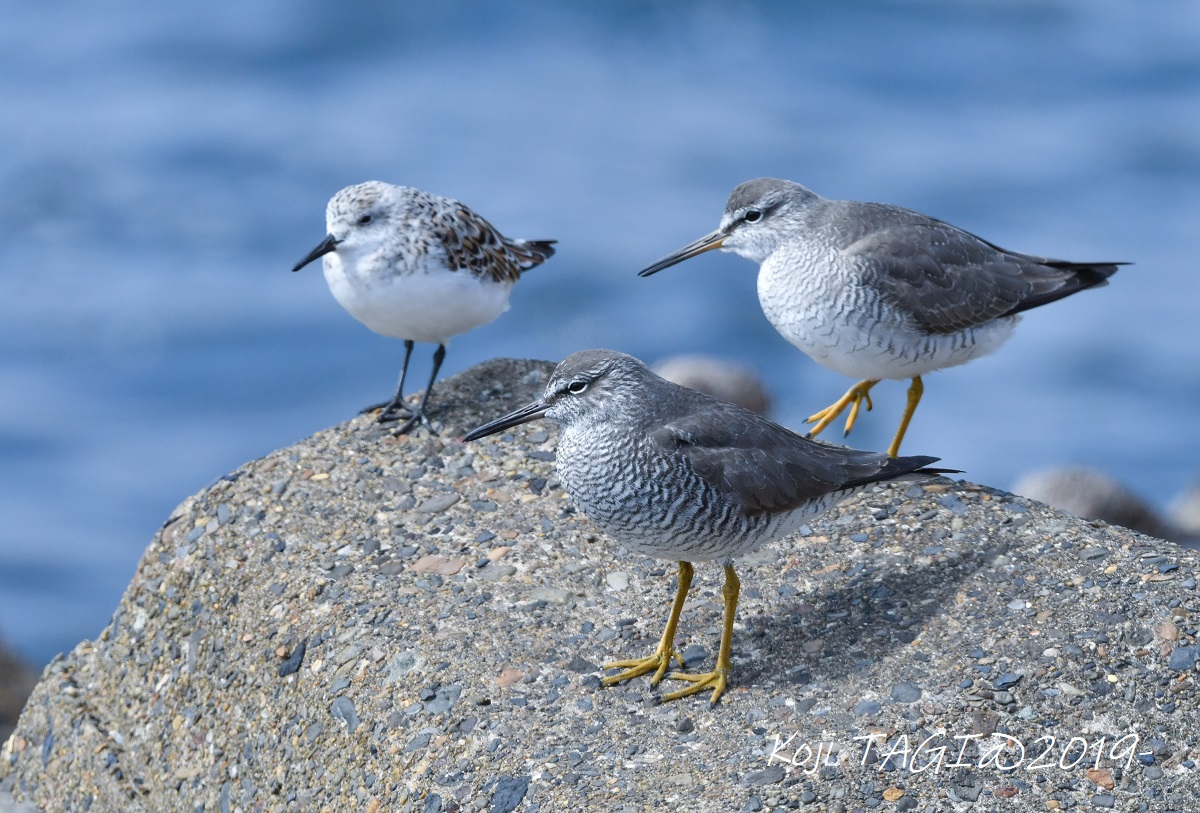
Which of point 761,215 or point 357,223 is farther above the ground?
point 357,223

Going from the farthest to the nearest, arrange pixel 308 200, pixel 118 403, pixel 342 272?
pixel 308 200, pixel 118 403, pixel 342 272

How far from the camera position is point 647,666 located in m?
5.33

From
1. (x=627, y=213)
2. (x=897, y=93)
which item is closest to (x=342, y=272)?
(x=627, y=213)

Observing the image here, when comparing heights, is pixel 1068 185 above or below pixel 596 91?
below

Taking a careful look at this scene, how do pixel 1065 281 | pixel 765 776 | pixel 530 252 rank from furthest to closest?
pixel 530 252, pixel 1065 281, pixel 765 776

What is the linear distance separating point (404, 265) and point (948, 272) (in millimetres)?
2830

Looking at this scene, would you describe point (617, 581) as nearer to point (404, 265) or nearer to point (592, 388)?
point (592, 388)

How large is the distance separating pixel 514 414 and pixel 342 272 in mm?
2076

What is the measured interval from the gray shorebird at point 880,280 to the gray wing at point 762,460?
3.51ft

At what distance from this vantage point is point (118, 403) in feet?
49.6

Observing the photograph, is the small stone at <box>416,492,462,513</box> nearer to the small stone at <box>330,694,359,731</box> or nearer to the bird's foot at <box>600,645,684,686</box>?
the small stone at <box>330,694,359,731</box>

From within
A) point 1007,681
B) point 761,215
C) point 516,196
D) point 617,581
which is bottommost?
point 1007,681

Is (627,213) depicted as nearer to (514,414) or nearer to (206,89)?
(206,89)

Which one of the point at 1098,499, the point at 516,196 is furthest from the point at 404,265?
the point at 516,196
